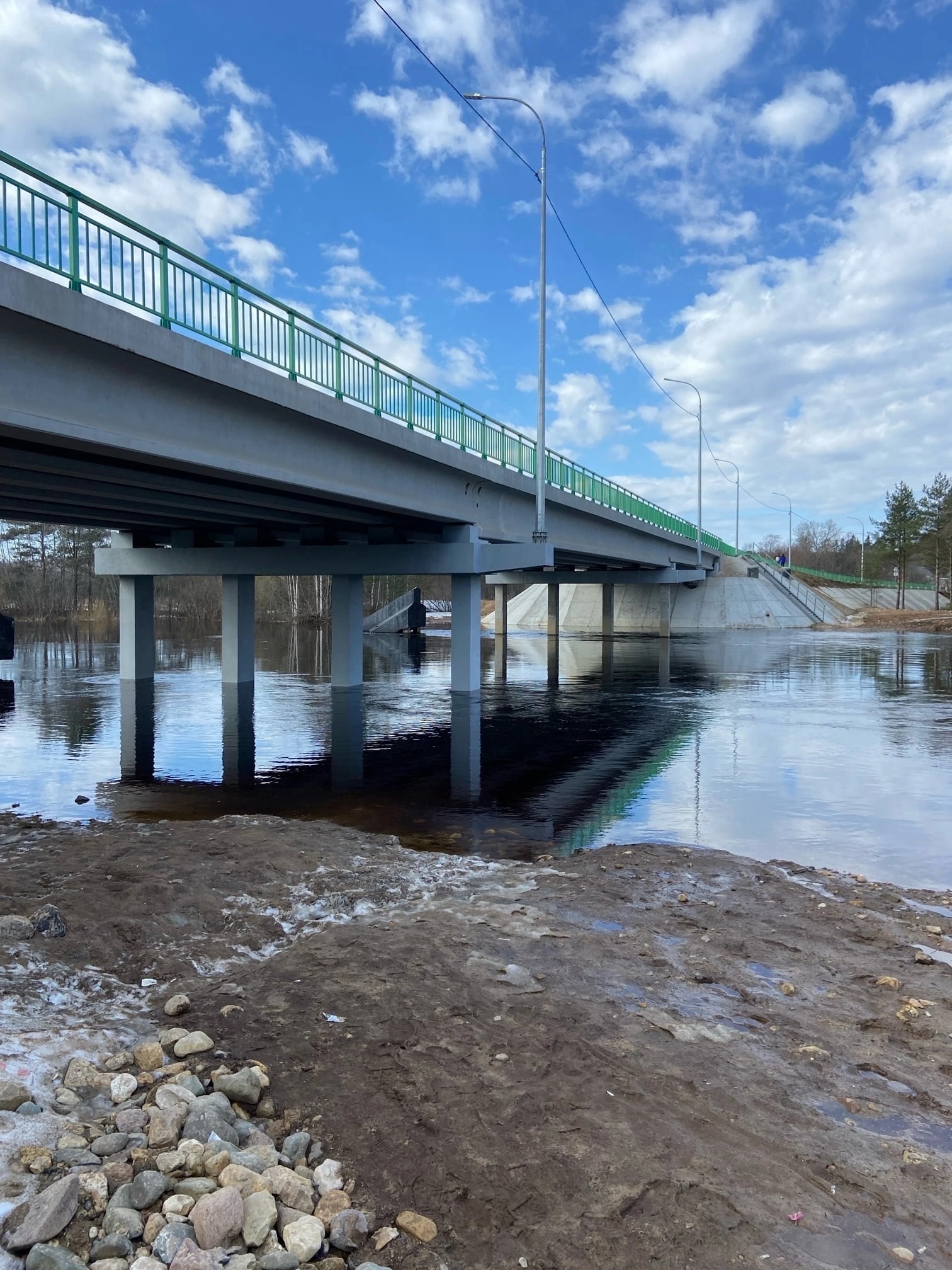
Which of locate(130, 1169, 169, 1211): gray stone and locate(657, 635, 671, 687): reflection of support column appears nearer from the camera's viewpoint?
locate(130, 1169, 169, 1211): gray stone

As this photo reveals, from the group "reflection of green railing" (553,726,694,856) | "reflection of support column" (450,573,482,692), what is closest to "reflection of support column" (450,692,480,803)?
"reflection of support column" (450,573,482,692)

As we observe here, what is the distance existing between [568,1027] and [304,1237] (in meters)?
2.29

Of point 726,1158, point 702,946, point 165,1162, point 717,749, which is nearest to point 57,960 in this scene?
point 165,1162

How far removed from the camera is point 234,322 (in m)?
13.7

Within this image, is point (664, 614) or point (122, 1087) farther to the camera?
point (664, 614)

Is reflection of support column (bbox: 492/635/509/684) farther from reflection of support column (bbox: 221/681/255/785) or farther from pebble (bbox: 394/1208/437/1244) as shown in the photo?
pebble (bbox: 394/1208/437/1244)

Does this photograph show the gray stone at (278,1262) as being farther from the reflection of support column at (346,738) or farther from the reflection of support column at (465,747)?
the reflection of support column at (346,738)

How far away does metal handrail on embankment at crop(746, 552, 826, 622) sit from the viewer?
75.4 m

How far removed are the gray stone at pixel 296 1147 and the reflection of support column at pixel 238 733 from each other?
10334 mm

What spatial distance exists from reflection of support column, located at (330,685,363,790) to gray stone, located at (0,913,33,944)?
303 inches

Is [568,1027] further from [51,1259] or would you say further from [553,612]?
[553,612]

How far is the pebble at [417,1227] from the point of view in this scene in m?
3.35

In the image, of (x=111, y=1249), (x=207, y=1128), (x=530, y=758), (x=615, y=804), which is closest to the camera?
(x=111, y=1249)

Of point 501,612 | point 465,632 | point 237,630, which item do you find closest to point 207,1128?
point 465,632
